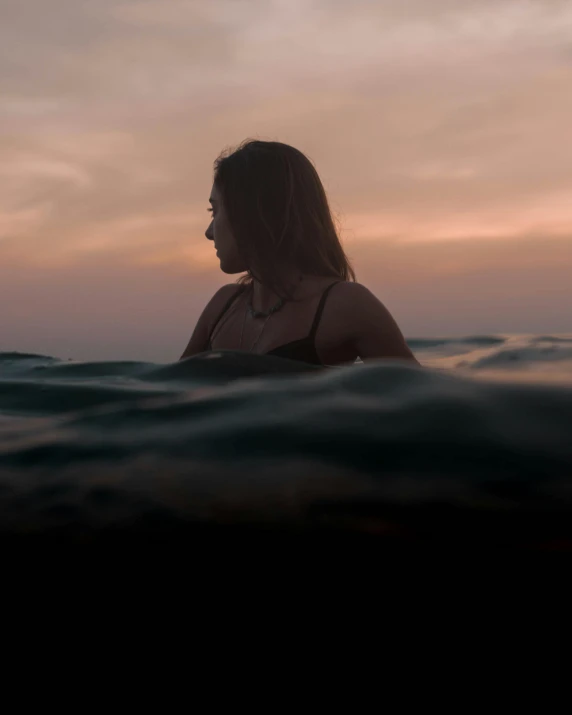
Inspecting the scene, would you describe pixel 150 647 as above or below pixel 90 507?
below

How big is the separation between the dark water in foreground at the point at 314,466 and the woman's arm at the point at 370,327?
1154 millimetres

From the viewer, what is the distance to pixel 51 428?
9.43 ft

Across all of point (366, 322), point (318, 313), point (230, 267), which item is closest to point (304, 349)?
point (318, 313)

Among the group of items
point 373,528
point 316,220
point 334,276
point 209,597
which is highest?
point 316,220

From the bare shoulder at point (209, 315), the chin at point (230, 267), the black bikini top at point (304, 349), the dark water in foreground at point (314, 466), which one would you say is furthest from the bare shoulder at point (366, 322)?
the dark water in foreground at point (314, 466)

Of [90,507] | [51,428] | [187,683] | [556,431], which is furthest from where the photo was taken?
[51,428]

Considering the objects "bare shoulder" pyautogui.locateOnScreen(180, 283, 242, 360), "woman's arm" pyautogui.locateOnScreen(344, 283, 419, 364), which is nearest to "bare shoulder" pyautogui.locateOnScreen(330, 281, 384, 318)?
"woman's arm" pyautogui.locateOnScreen(344, 283, 419, 364)

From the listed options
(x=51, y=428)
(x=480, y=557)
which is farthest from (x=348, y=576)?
(x=51, y=428)

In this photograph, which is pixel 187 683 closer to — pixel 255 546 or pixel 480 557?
pixel 255 546

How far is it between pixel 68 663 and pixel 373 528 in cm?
90

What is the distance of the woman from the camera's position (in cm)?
425

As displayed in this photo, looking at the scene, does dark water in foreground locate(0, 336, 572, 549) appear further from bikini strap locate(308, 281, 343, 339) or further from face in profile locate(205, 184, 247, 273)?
face in profile locate(205, 184, 247, 273)

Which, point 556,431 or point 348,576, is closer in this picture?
point 348,576

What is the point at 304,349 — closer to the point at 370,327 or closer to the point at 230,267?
the point at 370,327
